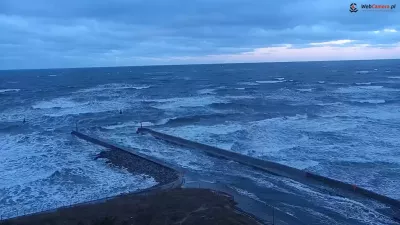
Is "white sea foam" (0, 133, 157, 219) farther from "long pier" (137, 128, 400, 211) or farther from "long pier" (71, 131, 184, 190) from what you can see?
"long pier" (137, 128, 400, 211)

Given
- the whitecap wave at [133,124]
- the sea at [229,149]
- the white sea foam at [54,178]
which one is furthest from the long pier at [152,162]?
the whitecap wave at [133,124]

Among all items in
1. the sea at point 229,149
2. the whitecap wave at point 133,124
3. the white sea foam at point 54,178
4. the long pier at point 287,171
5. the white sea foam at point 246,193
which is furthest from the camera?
the whitecap wave at point 133,124

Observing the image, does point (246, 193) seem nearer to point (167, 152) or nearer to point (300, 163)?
point (300, 163)

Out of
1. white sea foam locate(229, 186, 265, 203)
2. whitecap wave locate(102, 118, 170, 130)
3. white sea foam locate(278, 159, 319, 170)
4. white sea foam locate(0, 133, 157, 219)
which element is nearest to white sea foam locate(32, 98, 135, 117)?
whitecap wave locate(102, 118, 170, 130)

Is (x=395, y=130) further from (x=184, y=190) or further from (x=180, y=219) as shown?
(x=180, y=219)

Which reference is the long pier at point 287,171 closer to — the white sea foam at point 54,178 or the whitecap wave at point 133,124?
the white sea foam at point 54,178

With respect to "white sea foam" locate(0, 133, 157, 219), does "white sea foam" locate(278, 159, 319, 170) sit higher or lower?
higher

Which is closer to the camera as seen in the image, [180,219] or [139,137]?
[180,219]

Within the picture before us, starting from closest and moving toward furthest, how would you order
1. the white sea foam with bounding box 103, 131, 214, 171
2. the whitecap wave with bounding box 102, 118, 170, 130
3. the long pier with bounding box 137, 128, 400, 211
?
the long pier with bounding box 137, 128, 400, 211
the white sea foam with bounding box 103, 131, 214, 171
the whitecap wave with bounding box 102, 118, 170, 130

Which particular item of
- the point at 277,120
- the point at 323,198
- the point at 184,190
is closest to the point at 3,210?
the point at 184,190
